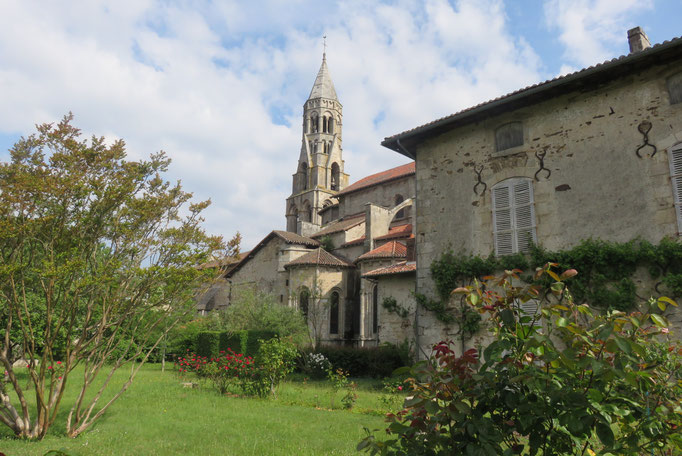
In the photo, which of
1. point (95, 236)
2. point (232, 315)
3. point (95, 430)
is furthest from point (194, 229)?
point (232, 315)

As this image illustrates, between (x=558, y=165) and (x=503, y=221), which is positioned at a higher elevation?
(x=558, y=165)

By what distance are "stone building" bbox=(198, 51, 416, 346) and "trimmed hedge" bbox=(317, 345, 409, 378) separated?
2.69 ft

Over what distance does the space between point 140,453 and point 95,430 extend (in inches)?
71.0

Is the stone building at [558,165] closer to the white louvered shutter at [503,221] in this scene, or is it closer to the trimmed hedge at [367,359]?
the white louvered shutter at [503,221]

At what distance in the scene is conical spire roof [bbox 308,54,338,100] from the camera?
4673cm

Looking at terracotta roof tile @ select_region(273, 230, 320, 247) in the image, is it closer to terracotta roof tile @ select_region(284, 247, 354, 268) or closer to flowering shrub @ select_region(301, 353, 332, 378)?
terracotta roof tile @ select_region(284, 247, 354, 268)

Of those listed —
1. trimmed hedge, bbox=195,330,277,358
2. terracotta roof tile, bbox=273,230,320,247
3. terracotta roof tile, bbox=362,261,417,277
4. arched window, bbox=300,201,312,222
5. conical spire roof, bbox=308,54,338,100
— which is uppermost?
conical spire roof, bbox=308,54,338,100

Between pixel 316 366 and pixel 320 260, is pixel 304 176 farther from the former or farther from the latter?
pixel 316 366

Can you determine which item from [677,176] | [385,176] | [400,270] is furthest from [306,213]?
[677,176]

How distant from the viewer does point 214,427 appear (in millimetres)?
7176

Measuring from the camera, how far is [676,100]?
324 inches

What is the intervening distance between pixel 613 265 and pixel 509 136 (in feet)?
11.9

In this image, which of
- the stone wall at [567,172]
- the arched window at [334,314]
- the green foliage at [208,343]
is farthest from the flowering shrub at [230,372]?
the arched window at [334,314]

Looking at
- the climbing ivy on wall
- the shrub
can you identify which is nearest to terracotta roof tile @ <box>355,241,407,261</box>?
the shrub
